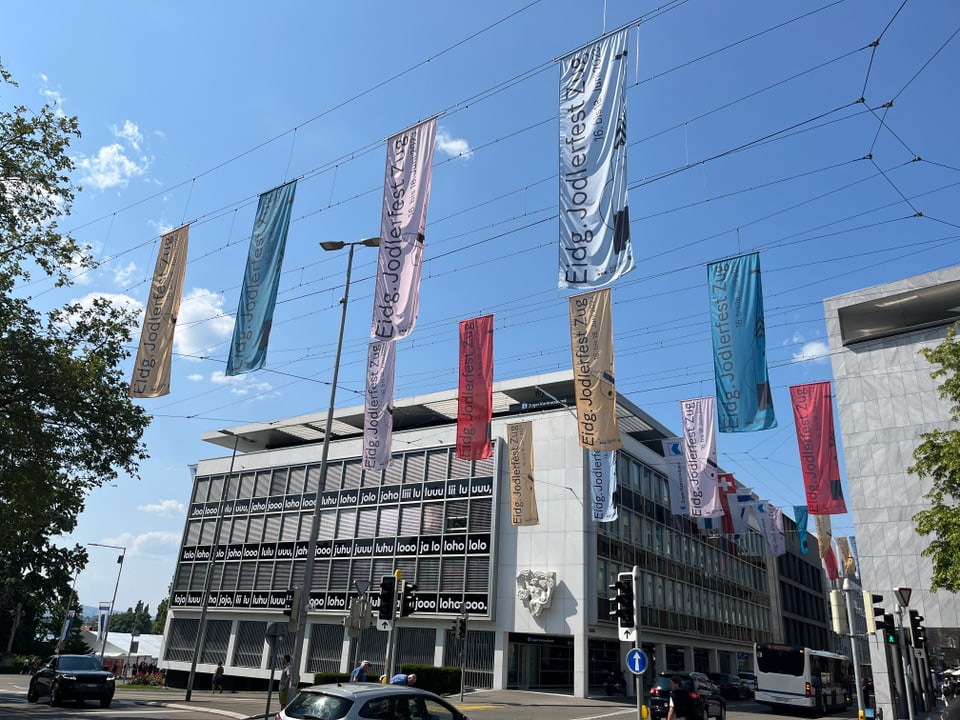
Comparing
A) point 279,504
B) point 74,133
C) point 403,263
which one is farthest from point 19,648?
point 403,263

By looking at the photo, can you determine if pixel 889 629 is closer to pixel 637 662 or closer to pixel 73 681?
pixel 637 662

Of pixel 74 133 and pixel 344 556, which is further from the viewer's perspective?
pixel 344 556

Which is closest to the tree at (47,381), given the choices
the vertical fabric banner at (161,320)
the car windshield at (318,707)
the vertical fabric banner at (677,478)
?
the vertical fabric banner at (161,320)

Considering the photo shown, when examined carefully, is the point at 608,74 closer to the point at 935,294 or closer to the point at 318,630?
the point at 935,294

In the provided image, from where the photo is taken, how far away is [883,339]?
32969mm

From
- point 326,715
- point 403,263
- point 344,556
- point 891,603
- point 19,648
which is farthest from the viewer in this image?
point 19,648

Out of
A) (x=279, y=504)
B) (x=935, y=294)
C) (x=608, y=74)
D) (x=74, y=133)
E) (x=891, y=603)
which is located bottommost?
(x=891, y=603)

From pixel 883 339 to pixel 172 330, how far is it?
3102cm

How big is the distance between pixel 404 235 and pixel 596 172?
207 inches

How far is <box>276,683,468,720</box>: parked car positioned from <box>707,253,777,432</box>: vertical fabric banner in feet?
39.0

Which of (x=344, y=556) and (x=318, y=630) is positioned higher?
(x=344, y=556)

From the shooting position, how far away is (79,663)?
75.8ft

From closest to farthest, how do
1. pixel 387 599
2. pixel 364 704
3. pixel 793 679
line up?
pixel 364 704
pixel 387 599
pixel 793 679

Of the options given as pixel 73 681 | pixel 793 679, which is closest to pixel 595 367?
pixel 73 681
